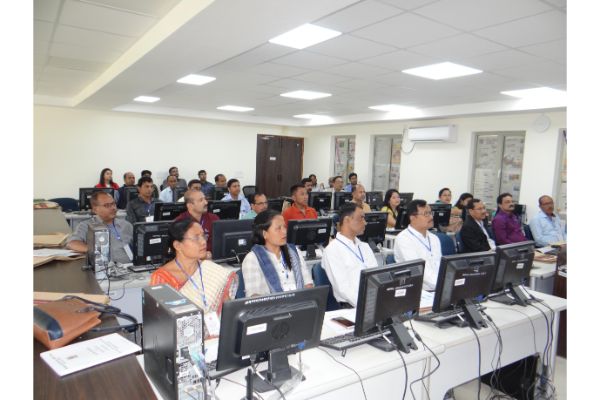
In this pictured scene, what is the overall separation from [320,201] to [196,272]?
4842 mm

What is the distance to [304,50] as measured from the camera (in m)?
4.20

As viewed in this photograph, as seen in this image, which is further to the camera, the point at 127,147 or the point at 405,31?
the point at 127,147

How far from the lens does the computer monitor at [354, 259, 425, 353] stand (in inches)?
78.3

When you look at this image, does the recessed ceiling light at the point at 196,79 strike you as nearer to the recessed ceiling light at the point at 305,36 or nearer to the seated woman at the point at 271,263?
the recessed ceiling light at the point at 305,36

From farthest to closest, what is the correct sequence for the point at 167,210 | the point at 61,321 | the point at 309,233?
the point at 167,210 < the point at 309,233 < the point at 61,321

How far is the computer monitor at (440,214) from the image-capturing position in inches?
234

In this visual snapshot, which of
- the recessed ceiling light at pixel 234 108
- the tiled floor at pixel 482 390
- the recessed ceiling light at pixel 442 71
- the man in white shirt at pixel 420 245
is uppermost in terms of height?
the recessed ceiling light at pixel 234 108

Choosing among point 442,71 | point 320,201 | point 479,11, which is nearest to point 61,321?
point 479,11

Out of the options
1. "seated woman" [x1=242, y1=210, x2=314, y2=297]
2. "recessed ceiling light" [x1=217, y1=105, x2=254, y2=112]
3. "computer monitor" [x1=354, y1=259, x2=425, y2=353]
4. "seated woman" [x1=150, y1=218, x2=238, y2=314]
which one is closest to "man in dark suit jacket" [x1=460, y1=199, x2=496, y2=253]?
"seated woman" [x1=242, y1=210, x2=314, y2=297]

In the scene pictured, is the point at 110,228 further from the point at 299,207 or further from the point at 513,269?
the point at 513,269

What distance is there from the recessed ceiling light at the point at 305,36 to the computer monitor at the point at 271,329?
2.52 m

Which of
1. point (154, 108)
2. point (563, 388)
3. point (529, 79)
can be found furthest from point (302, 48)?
point (154, 108)

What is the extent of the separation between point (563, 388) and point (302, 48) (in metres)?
3.66

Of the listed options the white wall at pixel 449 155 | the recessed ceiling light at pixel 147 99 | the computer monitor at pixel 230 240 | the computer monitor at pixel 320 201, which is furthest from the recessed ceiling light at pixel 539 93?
the recessed ceiling light at pixel 147 99
